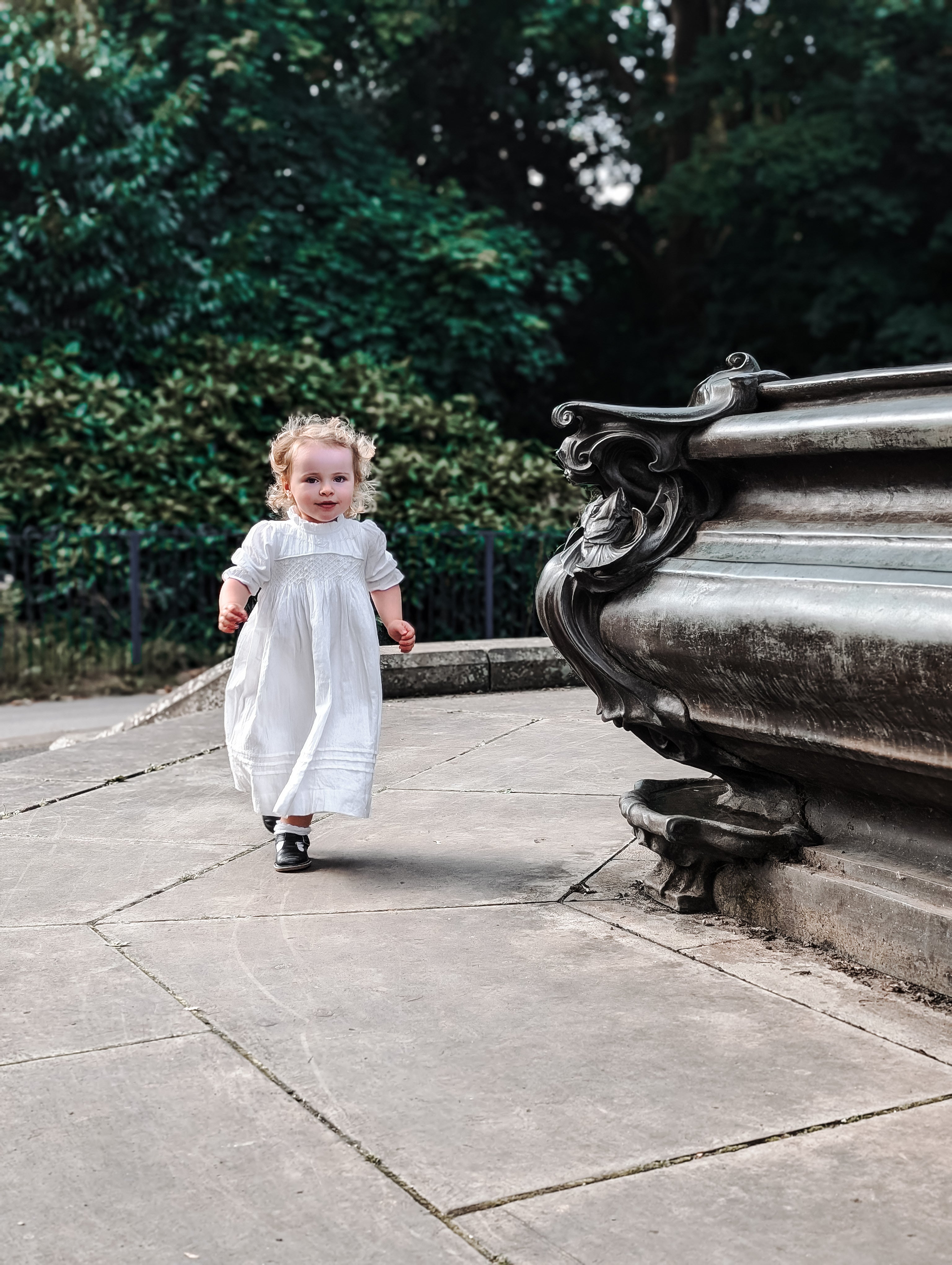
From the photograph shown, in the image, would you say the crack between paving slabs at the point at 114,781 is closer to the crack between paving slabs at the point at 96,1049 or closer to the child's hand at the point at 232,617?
the child's hand at the point at 232,617

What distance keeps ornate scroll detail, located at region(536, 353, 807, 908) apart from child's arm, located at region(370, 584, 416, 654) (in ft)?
1.86

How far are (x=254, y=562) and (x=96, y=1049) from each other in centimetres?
173

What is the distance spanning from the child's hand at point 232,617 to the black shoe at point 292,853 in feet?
1.96

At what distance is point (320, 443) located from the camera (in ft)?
13.3

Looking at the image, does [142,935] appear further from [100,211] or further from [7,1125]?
[100,211]

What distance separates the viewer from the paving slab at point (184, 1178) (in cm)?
186

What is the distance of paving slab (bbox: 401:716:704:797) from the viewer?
484 cm

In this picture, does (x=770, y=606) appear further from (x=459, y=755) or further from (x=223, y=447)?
(x=223, y=447)

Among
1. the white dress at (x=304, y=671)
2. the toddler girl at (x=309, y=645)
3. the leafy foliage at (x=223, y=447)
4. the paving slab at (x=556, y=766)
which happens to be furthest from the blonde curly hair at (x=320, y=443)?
the leafy foliage at (x=223, y=447)

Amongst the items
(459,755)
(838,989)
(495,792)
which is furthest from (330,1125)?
(459,755)

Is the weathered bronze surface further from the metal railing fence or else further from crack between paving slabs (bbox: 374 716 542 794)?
the metal railing fence

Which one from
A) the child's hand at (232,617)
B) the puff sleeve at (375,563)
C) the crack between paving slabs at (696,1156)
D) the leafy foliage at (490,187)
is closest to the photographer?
the crack between paving slabs at (696,1156)

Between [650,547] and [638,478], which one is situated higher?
[638,478]

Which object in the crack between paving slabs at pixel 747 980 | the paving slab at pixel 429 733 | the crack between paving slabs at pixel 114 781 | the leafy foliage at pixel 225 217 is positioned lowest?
the crack between paving slabs at pixel 114 781
